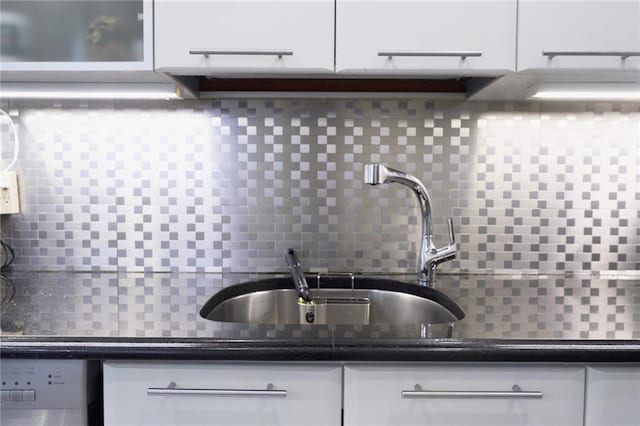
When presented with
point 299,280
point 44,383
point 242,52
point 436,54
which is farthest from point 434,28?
point 44,383

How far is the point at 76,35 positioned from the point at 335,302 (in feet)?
3.35

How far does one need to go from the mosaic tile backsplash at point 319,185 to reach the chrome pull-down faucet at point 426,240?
0.11 metres

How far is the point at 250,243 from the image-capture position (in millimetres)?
1566

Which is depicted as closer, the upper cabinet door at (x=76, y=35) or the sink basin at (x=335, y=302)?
the upper cabinet door at (x=76, y=35)

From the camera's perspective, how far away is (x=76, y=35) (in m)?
1.22

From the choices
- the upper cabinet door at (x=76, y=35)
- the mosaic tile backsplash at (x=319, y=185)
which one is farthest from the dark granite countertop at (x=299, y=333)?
the upper cabinet door at (x=76, y=35)

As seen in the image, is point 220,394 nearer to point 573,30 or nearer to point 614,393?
point 614,393

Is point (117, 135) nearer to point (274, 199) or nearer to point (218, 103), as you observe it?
point (218, 103)

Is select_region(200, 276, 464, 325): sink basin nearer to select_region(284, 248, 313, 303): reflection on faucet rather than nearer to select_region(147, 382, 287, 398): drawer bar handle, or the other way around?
select_region(284, 248, 313, 303): reflection on faucet

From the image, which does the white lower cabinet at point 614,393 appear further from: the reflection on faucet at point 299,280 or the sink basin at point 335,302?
the reflection on faucet at point 299,280

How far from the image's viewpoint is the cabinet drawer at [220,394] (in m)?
0.95

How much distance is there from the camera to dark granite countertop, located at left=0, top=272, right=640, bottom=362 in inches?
36.5

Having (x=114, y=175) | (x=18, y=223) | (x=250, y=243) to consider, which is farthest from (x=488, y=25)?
(x=18, y=223)

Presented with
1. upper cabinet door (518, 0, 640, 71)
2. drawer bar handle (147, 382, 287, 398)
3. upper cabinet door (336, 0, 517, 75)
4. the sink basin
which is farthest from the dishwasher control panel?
upper cabinet door (518, 0, 640, 71)
